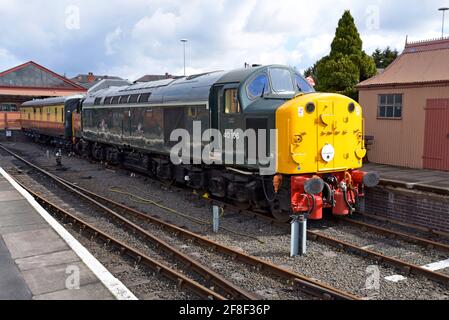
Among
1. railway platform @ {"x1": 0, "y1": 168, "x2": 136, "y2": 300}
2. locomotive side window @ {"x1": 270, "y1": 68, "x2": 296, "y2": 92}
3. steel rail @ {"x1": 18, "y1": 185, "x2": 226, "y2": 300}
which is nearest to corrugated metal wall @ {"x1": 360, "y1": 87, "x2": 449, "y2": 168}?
locomotive side window @ {"x1": 270, "y1": 68, "x2": 296, "y2": 92}

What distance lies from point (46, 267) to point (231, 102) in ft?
18.7

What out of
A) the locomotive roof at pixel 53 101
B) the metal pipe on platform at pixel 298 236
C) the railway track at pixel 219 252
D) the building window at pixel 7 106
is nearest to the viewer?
the railway track at pixel 219 252

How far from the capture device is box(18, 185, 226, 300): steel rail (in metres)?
6.43

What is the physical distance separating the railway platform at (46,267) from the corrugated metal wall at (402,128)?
12.3 meters

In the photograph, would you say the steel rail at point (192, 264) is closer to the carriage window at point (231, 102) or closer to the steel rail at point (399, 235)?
the carriage window at point (231, 102)

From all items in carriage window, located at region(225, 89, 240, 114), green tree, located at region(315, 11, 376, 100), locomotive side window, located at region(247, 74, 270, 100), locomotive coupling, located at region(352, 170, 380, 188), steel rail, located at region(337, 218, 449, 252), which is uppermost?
green tree, located at region(315, 11, 376, 100)

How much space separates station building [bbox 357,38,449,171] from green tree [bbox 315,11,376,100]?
669 centimetres

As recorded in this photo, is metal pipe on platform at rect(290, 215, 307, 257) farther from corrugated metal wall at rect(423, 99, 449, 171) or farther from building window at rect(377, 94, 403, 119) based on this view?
building window at rect(377, 94, 403, 119)

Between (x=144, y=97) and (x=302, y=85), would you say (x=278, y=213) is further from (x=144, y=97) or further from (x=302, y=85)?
(x=144, y=97)

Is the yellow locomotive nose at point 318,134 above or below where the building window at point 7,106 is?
below

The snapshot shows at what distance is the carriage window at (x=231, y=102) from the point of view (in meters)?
10.4

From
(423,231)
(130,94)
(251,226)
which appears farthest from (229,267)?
(130,94)

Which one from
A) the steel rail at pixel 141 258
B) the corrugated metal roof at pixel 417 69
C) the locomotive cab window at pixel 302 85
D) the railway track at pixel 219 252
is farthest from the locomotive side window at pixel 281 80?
the corrugated metal roof at pixel 417 69
